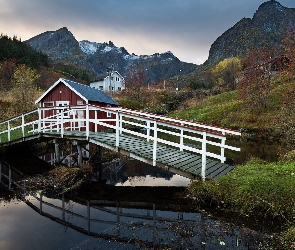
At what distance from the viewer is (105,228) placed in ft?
24.6

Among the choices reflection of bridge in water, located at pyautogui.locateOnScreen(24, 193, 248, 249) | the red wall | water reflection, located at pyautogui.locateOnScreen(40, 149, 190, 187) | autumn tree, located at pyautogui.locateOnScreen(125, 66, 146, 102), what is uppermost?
autumn tree, located at pyautogui.locateOnScreen(125, 66, 146, 102)

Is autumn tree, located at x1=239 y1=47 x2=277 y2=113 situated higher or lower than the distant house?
lower

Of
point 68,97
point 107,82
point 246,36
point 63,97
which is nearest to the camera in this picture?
point 68,97

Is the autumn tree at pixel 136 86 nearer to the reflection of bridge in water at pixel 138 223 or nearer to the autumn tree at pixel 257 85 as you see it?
the autumn tree at pixel 257 85

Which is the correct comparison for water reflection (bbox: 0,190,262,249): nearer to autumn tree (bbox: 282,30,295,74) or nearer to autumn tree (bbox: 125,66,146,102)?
autumn tree (bbox: 282,30,295,74)

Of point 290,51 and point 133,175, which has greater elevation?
point 290,51

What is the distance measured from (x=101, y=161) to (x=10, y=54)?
4780cm

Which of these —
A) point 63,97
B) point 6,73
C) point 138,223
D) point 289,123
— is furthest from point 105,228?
point 6,73

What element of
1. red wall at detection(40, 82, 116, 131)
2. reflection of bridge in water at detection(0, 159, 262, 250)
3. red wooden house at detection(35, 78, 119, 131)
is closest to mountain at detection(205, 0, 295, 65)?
red wooden house at detection(35, 78, 119, 131)

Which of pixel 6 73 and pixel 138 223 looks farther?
pixel 6 73

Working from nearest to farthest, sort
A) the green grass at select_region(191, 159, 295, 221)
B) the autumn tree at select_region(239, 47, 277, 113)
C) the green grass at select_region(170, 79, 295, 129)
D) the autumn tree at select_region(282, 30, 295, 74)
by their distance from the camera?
1. the green grass at select_region(191, 159, 295, 221)
2. the autumn tree at select_region(282, 30, 295, 74)
3. the green grass at select_region(170, 79, 295, 129)
4. the autumn tree at select_region(239, 47, 277, 113)

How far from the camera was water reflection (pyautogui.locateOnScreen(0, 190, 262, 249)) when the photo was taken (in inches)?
251

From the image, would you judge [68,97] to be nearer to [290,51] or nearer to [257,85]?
[290,51]

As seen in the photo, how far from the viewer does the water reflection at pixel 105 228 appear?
638cm
